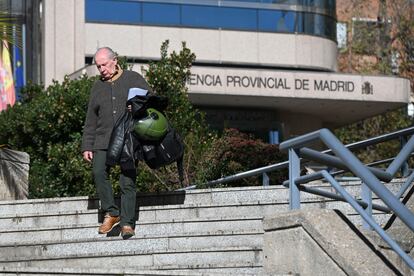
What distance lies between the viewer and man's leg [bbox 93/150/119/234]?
35.7 ft

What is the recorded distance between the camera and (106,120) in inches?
440

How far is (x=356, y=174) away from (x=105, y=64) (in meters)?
3.94

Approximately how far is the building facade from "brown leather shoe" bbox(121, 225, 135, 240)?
22.2 m

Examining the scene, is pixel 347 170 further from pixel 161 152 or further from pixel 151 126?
pixel 161 152

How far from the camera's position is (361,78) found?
34844 mm

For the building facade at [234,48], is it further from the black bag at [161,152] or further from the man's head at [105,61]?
the black bag at [161,152]

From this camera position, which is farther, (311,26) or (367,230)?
(311,26)

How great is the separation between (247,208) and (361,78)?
23569 mm

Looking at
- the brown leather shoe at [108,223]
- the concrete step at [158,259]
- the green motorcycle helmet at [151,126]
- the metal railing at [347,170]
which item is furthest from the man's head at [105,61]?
the metal railing at [347,170]

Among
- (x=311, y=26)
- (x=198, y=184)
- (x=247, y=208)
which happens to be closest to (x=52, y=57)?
(x=311, y=26)

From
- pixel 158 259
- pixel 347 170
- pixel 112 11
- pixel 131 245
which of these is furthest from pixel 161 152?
pixel 112 11

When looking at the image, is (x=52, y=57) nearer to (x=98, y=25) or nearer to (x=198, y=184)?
(x=98, y=25)

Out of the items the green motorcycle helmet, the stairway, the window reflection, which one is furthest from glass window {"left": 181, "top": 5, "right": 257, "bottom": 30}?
the green motorcycle helmet

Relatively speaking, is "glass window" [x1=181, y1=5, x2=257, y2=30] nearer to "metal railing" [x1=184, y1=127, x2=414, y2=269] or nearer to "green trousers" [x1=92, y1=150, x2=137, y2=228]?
"green trousers" [x1=92, y1=150, x2=137, y2=228]
